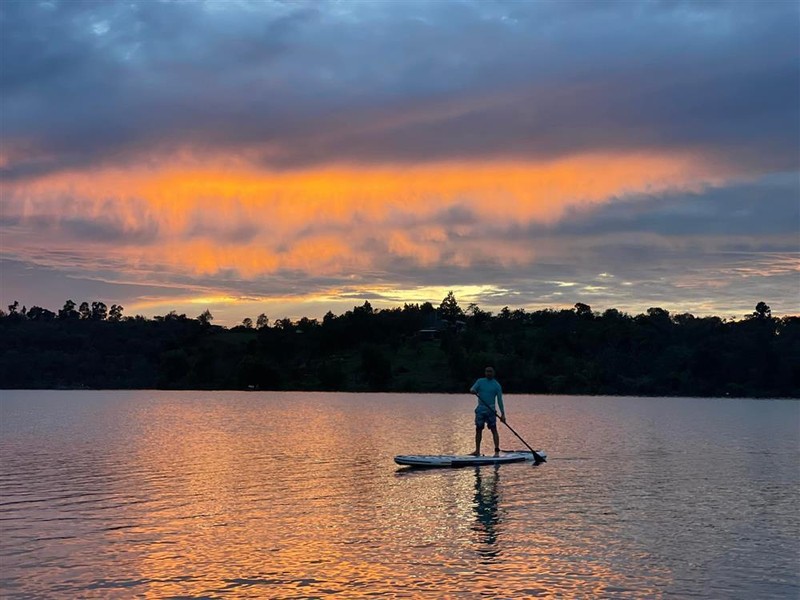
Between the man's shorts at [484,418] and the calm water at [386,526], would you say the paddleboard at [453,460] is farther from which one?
the man's shorts at [484,418]

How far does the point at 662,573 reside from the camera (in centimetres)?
1736

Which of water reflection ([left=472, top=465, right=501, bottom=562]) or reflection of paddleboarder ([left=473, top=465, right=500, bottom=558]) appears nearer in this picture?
water reflection ([left=472, top=465, right=501, bottom=562])

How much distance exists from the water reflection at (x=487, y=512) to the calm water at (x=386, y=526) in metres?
0.08

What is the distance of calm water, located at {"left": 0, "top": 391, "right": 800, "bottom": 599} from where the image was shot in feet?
53.5

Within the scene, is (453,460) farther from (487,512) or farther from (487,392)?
(487,512)

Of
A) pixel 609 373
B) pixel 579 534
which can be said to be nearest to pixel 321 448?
pixel 579 534

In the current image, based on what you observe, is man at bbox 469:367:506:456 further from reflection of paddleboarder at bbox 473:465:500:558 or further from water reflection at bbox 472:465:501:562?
reflection of paddleboarder at bbox 473:465:500:558

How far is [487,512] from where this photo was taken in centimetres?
2377

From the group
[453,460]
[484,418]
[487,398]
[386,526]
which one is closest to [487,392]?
[487,398]

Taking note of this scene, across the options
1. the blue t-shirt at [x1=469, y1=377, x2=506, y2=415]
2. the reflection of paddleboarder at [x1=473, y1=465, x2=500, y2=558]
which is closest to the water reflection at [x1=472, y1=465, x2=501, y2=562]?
the reflection of paddleboarder at [x1=473, y1=465, x2=500, y2=558]

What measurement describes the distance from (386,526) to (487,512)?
3301 mm

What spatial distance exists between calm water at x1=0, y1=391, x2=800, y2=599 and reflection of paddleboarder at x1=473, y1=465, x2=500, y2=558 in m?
0.08

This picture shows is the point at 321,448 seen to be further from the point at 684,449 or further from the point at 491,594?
the point at 491,594

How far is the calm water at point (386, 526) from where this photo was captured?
16.3m
